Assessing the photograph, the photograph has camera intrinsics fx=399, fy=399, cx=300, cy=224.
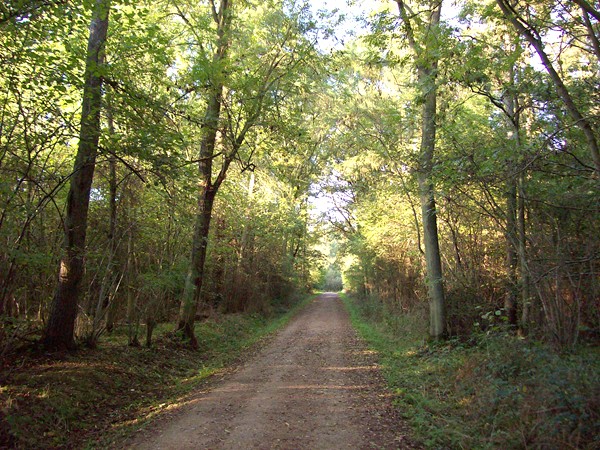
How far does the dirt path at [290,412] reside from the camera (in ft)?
16.6

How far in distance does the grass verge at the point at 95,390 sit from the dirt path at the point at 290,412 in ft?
2.39

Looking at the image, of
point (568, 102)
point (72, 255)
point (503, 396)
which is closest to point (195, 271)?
point (72, 255)

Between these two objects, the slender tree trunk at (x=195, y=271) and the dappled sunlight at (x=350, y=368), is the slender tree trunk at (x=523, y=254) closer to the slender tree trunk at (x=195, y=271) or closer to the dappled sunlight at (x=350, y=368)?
the dappled sunlight at (x=350, y=368)

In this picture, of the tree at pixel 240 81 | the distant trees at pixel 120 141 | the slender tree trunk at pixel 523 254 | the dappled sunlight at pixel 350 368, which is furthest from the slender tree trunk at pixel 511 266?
the tree at pixel 240 81

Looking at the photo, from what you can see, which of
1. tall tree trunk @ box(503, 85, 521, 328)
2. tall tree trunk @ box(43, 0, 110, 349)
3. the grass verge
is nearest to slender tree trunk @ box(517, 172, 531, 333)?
tall tree trunk @ box(503, 85, 521, 328)

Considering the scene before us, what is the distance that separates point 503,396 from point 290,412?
3020 millimetres

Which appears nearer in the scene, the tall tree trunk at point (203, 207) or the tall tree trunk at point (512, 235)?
the tall tree trunk at point (512, 235)

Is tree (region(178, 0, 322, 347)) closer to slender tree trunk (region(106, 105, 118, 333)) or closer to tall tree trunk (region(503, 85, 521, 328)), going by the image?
slender tree trunk (region(106, 105, 118, 333))

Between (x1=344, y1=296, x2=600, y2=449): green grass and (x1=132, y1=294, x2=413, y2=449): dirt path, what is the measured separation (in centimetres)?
53

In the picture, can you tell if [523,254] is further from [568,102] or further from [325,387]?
[325,387]

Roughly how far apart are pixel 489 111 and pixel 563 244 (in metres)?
4.84

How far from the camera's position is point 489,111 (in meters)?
10.7

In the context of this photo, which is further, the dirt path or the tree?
the tree

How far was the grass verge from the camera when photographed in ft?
17.0
